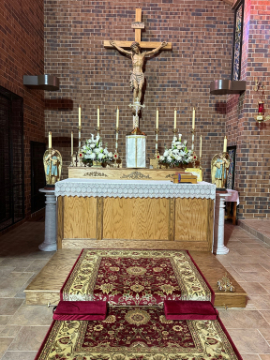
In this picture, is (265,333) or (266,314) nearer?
(265,333)

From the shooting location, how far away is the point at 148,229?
3.91 m

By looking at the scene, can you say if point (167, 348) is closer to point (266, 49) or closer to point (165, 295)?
point (165, 295)

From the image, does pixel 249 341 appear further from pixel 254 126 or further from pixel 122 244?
pixel 254 126

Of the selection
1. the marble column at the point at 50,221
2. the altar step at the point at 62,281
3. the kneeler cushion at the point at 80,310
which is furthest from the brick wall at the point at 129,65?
the kneeler cushion at the point at 80,310

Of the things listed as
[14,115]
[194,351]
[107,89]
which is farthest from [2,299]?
[107,89]

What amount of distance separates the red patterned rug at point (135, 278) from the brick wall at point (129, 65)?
4.10 meters

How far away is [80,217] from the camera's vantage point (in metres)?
3.86

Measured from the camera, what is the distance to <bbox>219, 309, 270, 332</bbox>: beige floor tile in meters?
2.41

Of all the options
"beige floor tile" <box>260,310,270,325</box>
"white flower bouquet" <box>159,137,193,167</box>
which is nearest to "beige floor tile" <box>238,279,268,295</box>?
"beige floor tile" <box>260,310,270,325</box>

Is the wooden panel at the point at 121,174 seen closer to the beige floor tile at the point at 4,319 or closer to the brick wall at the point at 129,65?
the beige floor tile at the point at 4,319

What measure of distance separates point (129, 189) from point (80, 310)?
5.66 feet

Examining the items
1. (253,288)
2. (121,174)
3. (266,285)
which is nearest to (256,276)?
(266,285)

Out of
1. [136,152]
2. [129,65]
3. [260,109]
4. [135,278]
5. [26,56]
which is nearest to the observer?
[135,278]

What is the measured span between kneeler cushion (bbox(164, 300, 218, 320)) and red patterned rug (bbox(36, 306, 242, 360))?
4cm
